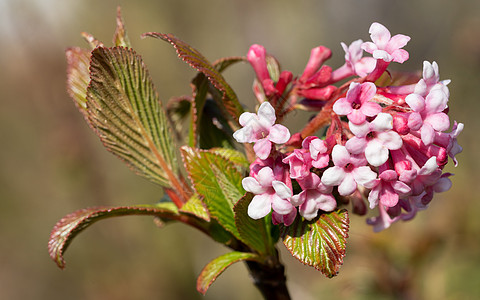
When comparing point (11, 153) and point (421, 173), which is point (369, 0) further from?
point (421, 173)

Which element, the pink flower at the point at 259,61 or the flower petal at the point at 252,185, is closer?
the flower petal at the point at 252,185

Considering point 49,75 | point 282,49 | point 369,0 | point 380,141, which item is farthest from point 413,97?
point 369,0

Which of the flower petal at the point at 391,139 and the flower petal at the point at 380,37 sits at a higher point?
the flower petal at the point at 380,37

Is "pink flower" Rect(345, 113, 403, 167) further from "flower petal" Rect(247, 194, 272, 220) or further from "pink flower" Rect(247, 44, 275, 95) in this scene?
"pink flower" Rect(247, 44, 275, 95)

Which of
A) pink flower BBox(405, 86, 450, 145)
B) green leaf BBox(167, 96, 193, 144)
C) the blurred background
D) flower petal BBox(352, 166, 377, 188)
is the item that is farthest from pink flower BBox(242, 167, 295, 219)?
the blurred background

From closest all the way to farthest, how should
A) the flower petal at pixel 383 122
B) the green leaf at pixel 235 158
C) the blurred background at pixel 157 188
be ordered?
the flower petal at pixel 383 122, the green leaf at pixel 235 158, the blurred background at pixel 157 188

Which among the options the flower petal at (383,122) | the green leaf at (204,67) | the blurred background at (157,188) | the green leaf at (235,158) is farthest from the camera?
the blurred background at (157,188)

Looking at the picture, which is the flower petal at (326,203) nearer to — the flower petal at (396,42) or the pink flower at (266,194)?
the pink flower at (266,194)

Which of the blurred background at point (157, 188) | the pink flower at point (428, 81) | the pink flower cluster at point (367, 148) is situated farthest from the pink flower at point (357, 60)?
the blurred background at point (157, 188)
